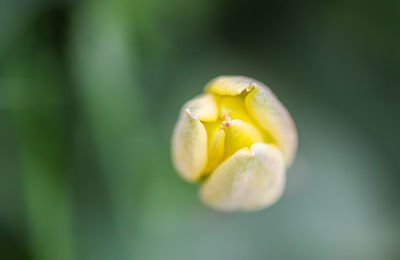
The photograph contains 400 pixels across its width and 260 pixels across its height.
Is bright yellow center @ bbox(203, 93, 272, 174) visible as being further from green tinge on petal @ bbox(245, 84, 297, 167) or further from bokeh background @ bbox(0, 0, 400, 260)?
bokeh background @ bbox(0, 0, 400, 260)

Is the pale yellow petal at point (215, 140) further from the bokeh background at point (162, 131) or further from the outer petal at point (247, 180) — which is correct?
the bokeh background at point (162, 131)

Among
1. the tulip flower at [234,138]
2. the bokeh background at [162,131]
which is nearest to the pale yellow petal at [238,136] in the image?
the tulip flower at [234,138]

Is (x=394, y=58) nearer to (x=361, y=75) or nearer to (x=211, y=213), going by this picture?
(x=361, y=75)

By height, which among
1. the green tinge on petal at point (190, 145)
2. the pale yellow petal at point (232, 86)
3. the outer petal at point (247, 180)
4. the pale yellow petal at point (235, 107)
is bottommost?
the outer petal at point (247, 180)

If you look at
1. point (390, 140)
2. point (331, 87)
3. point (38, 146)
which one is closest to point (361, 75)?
point (331, 87)

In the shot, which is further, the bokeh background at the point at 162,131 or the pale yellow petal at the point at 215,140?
the bokeh background at the point at 162,131

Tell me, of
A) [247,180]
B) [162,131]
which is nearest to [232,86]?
[247,180]

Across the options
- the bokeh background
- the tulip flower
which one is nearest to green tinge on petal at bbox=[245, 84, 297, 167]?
the tulip flower
